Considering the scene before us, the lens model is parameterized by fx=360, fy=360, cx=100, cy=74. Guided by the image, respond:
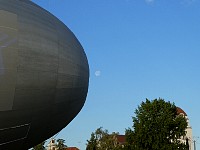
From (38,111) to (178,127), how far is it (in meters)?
41.7

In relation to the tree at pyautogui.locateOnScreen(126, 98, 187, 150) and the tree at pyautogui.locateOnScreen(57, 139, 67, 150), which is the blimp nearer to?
the tree at pyautogui.locateOnScreen(126, 98, 187, 150)

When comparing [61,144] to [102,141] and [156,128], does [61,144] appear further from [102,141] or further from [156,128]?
[156,128]

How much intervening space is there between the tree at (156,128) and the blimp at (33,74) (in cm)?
3534

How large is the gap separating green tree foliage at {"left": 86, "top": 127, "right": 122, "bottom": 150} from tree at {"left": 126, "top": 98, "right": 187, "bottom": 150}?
30239 mm

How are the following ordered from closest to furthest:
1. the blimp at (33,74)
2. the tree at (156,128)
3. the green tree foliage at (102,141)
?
the blimp at (33,74) < the tree at (156,128) < the green tree foliage at (102,141)

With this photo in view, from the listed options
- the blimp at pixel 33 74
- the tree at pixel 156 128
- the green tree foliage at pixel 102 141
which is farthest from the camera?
the green tree foliage at pixel 102 141

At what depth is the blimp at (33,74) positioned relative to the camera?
1578 cm

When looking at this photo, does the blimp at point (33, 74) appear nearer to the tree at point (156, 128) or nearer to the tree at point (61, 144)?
the tree at point (156, 128)

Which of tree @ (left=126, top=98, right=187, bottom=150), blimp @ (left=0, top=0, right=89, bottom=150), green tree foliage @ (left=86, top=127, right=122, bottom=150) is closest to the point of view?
blimp @ (left=0, top=0, right=89, bottom=150)

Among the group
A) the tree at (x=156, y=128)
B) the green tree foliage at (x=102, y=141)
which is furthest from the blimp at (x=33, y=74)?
the green tree foliage at (x=102, y=141)

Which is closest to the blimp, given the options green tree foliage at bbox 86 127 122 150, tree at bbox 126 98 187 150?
tree at bbox 126 98 187 150

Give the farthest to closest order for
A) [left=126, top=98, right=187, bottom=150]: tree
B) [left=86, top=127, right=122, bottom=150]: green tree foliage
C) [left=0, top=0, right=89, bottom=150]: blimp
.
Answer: [left=86, top=127, right=122, bottom=150]: green tree foliage < [left=126, top=98, right=187, bottom=150]: tree < [left=0, top=0, right=89, bottom=150]: blimp

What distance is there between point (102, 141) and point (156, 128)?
119 ft

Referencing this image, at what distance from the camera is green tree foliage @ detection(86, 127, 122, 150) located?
8519 cm
